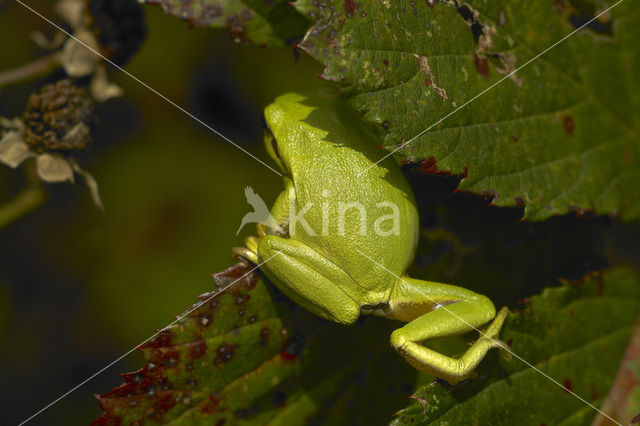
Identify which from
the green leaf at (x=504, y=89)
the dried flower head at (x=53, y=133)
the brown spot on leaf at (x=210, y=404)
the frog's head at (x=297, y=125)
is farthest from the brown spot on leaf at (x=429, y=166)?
the dried flower head at (x=53, y=133)

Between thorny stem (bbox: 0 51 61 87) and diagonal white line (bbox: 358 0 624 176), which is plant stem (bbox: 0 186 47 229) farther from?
diagonal white line (bbox: 358 0 624 176)

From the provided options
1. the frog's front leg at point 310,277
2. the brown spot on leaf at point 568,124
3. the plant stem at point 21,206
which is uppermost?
the brown spot on leaf at point 568,124

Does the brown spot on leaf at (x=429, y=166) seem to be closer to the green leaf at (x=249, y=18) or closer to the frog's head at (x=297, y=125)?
the frog's head at (x=297, y=125)

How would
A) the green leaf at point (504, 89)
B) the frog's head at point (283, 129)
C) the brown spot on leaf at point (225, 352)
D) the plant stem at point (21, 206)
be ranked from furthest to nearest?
the plant stem at point (21, 206)
the frog's head at point (283, 129)
the brown spot on leaf at point (225, 352)
the green leaf at point (504, 89)

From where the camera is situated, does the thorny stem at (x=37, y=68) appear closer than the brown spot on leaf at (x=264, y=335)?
No

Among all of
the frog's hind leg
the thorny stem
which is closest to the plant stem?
the thorny stem

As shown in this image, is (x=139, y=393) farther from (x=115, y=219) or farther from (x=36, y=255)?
(x=36, y=255)
